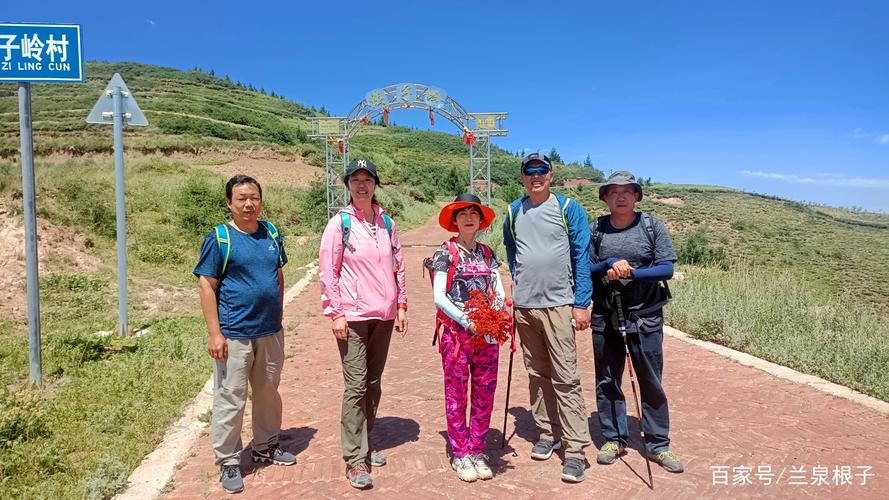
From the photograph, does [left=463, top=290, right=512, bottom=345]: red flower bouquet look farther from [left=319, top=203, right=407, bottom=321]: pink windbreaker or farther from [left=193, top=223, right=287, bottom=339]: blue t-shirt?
[left=193, top=223, right=287, bottom=339]: blue t-shirt

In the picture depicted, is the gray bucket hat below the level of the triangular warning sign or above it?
below

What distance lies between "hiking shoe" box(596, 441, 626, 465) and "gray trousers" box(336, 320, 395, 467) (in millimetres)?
1543

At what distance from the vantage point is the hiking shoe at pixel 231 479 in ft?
10.3

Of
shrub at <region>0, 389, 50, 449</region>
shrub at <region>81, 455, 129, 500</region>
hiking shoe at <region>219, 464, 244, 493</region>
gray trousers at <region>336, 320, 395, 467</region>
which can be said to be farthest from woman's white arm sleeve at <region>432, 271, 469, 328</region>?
shrub at <region>0, 389, 50, 449</region>

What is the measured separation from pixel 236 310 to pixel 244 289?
0.44 feet

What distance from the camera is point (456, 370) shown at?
10.6 ft

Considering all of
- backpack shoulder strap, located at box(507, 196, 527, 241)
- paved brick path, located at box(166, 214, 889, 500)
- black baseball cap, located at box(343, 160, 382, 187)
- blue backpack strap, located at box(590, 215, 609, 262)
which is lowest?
paved brick path, located at box(166, 214, 889, 500)

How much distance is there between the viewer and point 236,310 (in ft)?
10.4

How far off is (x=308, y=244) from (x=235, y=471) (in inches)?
561

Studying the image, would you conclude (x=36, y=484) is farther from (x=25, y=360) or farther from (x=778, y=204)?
(x=778, y=204)

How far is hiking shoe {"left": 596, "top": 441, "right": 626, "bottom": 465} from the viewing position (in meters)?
3.50

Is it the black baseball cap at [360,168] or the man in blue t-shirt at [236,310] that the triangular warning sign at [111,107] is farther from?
the black baseball cap at [360,168]

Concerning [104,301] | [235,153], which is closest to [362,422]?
[104,301]

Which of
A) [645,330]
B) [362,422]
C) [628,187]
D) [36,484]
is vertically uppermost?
[628,187]
